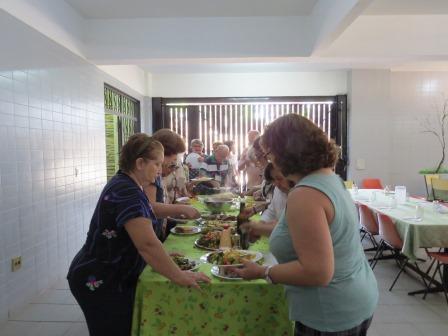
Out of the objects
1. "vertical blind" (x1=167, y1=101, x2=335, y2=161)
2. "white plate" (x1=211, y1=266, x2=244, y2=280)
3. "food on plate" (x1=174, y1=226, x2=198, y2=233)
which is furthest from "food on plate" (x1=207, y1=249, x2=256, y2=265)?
"vertical blind" (x1=167, y1=101, x2=335, y2=161)

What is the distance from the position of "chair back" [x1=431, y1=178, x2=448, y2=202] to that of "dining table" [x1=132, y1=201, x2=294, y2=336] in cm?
444

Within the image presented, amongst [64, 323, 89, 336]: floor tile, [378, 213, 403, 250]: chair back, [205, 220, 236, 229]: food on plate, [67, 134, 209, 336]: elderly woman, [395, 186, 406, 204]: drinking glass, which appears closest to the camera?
[67, 134, 209, 336]: elderly woman

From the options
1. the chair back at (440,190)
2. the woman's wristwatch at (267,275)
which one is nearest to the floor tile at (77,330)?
the woman's wristwatch at (267,275)

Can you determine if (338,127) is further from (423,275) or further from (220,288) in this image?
(220,288)

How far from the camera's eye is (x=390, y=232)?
3355mm

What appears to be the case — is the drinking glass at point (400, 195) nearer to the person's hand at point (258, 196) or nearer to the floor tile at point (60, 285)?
the person's hand at point (258, 196)

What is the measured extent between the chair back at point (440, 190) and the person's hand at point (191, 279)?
4.61m

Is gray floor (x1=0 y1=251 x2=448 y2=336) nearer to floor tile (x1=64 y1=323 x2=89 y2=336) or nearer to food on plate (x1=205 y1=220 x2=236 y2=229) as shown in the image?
floor tile (x1=64 y1=323 x2=89 y2=336)

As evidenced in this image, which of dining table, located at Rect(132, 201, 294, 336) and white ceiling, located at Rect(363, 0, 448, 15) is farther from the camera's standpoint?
white ceiling, located at Rect(363, 0, 448, 15)

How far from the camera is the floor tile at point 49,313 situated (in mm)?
2758

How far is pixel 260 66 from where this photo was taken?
6367 mm

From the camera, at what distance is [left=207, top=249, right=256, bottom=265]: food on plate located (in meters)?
1.58

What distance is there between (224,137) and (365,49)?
363 centimetres

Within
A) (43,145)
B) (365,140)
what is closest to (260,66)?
(365,140)
